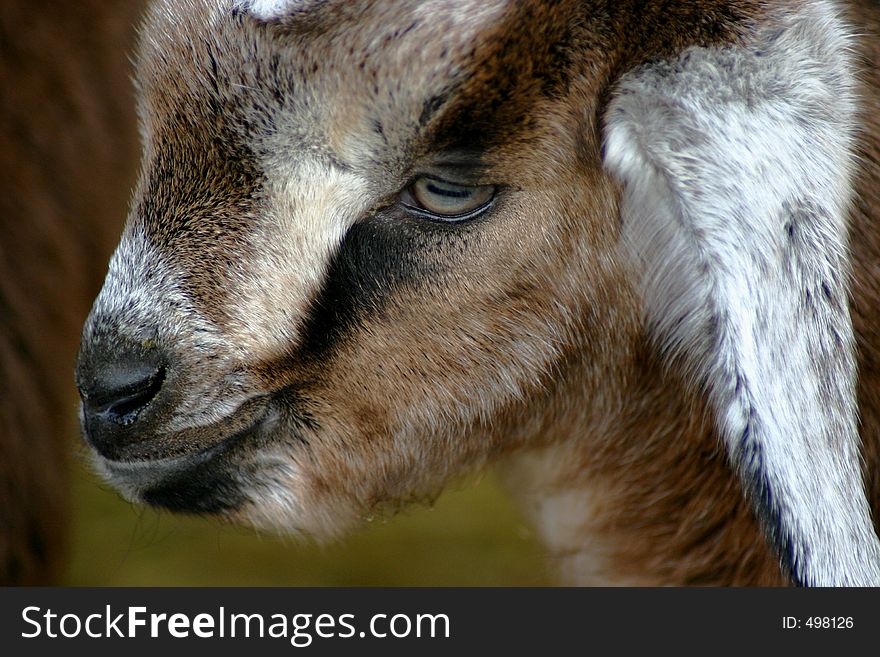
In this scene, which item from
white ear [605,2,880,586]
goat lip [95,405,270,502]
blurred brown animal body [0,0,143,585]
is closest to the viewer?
white ear [605,2,880,586]

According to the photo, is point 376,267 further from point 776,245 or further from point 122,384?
point 776,245

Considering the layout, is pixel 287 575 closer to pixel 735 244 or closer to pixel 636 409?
pixel 636 409

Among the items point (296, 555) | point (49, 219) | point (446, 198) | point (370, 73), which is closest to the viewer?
point (370, 73)

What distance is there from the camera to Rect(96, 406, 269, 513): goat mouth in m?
1.70

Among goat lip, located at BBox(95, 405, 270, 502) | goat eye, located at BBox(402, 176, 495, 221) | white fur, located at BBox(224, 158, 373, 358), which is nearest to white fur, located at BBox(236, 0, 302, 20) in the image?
white fur, located at BBox(224, 158, 373, 358)

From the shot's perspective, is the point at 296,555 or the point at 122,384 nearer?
the point at 122,384

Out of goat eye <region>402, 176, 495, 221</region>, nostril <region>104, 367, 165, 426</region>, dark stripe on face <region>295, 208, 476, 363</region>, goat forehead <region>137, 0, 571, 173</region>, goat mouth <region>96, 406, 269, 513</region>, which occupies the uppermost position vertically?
goat forehead <region>137, 0, 571, 173</region>

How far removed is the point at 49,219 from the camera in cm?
250

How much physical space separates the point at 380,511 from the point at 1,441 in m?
0.87

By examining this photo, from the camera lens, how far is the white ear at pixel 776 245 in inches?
56.1

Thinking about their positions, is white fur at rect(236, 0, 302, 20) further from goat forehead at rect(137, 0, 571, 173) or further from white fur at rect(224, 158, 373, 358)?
white fur at rect(224, 158, 373, 358)

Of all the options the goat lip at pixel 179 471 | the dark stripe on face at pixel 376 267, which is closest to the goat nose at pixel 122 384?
the goat lip at pixel 179 471

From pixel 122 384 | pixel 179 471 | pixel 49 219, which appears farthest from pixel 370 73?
pixel 49 219

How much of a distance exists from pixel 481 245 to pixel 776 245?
18.3 inches
